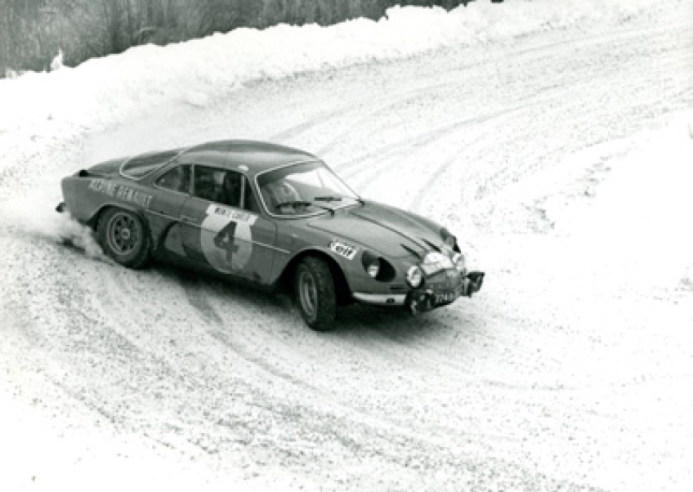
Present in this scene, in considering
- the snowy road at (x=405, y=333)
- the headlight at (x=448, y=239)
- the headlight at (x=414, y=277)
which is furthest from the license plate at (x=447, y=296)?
the headlight at (x=448, y=239)

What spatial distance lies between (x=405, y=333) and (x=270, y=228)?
1.57 m

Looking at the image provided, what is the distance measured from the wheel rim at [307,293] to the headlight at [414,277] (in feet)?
2.93

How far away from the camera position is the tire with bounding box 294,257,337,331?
9.76 metres

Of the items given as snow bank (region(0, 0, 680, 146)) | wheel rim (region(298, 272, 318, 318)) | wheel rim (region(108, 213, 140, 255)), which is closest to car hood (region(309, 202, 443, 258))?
wheel rim (region(298, 272, 318, 318))

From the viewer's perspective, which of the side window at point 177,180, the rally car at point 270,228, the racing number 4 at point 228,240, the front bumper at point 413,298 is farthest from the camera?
the side window at point 177,180

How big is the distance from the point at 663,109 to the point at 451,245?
7008mm

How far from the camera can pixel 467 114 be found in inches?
648

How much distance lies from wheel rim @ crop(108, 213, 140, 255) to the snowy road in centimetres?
23

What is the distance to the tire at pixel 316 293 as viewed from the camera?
32.0 ft

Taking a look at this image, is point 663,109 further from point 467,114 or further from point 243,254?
point 243,254

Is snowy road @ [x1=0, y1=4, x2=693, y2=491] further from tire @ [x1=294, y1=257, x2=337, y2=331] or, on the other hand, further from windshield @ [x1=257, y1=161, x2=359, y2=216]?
windshield @ [x1=257, y1=161, x2=359, y2=216]

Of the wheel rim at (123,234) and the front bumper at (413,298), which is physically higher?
the wheel rim at (123,234)

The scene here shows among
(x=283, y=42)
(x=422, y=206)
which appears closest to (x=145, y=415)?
(x=422, y=206)

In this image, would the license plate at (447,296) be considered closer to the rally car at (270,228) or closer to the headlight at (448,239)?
the rally car at (270,228)
